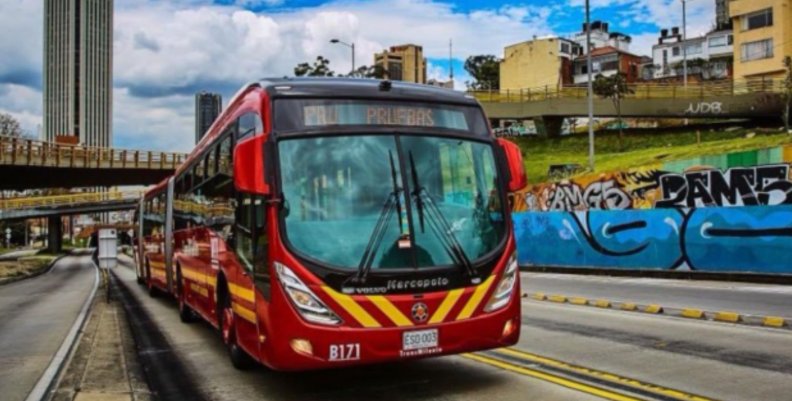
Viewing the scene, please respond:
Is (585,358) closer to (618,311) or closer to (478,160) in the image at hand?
(478,160)

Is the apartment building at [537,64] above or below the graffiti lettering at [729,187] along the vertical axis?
above

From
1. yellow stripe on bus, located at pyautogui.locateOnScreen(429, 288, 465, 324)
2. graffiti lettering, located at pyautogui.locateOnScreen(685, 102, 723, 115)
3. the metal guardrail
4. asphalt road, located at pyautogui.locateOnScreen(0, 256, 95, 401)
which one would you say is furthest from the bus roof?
graffiti lettering, located at pyautogui.locateOnScreen(685, 102, 723, 115)

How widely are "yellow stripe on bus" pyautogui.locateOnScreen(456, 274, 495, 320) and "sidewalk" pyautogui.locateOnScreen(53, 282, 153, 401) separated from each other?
11.0 ft

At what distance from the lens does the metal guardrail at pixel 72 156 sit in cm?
4314

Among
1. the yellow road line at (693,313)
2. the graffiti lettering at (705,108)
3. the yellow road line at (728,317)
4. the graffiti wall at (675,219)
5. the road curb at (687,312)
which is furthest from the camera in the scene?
the graffiti lettering at (705,108)

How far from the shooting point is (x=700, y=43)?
294 ft

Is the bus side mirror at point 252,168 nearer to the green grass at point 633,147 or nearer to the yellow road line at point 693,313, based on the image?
the yellow road line at point 693,313

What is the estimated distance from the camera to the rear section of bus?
6.50m

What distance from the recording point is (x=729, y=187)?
84.7ft

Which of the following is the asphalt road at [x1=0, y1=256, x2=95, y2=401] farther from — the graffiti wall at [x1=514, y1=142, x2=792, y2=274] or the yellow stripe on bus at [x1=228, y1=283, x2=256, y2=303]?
the graffiti wall at [x1=514, y1=142, x2=792, y2=274]

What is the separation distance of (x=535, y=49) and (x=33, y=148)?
195 feet

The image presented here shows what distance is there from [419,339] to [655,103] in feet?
174

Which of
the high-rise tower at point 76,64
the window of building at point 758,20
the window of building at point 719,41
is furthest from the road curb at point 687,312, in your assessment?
the high-rise tower at point 76,64

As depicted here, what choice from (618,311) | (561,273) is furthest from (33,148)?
(618,311)
